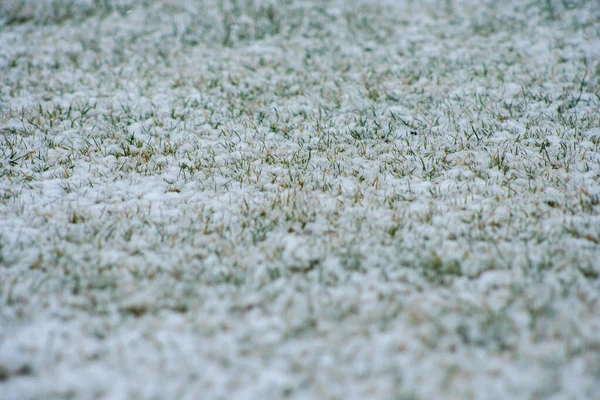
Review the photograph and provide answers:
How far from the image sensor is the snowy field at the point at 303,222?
2.28 meters

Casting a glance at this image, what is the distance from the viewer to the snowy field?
2.28 metres

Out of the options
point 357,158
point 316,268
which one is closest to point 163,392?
point 316,268

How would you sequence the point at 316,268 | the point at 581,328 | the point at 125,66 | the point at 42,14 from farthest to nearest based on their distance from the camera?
the point at 42,14 < the point at 125,66 < the point at 316,268 < the point at 581,328

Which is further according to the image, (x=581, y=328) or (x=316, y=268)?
(x=316, y=268)

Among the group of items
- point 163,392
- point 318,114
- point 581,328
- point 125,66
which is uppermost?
point 125,66

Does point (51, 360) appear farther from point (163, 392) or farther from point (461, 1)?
point (461, 1)

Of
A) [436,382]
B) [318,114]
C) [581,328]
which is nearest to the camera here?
[436,382]

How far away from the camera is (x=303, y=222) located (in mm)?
3352

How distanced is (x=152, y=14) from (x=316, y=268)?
7295mm

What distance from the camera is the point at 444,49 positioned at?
662 cm

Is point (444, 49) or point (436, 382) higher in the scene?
point (444, 49)

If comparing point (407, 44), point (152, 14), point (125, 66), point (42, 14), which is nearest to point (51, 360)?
point (125, 66)

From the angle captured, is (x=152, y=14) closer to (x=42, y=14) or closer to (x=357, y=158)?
(x=42, y=14)

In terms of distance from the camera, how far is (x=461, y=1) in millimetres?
8469
